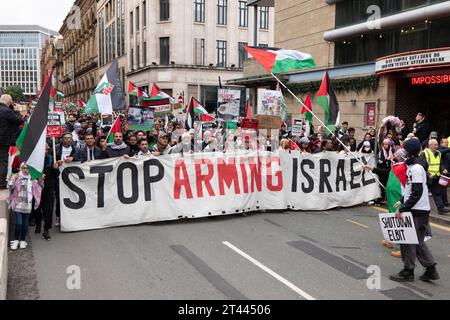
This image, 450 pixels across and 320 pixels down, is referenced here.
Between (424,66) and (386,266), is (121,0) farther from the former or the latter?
(386,266)

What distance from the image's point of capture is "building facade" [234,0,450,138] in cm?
1816

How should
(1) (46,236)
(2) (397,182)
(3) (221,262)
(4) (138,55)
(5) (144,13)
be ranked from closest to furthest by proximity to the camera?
(3) (221,262) → (2) (397,182) → (1) (46,236) → (5) (144,13) → (4) (138,55)

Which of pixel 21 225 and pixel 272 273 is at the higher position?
pixel 21 225

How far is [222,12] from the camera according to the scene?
47.0 m

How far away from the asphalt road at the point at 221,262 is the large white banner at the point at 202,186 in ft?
1.08

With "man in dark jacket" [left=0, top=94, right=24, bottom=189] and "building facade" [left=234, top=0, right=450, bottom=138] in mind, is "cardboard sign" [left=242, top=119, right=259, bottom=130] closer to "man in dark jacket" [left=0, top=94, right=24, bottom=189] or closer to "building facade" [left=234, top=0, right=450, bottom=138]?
"man in dark jacket" [left=0, top=94, right=24, bottom=189]

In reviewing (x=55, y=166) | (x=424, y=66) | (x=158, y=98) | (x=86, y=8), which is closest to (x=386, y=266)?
(x=55, y=166)

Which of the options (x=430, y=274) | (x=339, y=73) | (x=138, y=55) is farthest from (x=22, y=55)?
(x=430, y=274)

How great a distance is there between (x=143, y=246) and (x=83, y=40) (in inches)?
3319

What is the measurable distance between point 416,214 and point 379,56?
16879 millimetres

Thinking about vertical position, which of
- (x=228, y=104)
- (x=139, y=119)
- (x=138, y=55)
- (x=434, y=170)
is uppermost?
(x=138, y=55)

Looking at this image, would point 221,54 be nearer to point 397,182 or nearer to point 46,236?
point 46,236

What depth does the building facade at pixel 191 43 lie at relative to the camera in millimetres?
44781

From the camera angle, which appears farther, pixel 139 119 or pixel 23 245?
pixel 139 119
